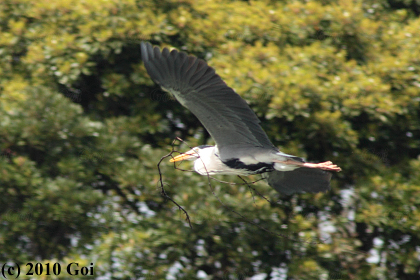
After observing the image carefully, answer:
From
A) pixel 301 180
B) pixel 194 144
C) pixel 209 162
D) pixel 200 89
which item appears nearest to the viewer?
pixel 200 89

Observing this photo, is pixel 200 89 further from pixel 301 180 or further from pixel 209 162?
pixel 301 180

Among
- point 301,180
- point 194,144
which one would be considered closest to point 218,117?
point 301,180

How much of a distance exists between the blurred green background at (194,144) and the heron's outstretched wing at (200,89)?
1.22 meters

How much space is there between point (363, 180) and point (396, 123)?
0.57 meters

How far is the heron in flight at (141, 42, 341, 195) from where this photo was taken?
3.31m

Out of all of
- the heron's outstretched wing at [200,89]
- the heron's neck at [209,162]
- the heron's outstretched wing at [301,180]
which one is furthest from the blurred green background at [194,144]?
the heron's outstretched wing at [200,89]

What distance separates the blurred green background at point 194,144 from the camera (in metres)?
4.67

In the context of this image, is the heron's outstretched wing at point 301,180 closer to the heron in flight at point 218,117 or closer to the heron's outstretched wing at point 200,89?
the heron in flight at point 218,117

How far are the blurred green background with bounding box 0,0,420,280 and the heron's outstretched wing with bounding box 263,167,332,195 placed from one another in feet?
1.86

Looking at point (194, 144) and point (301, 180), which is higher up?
point (301, 180)

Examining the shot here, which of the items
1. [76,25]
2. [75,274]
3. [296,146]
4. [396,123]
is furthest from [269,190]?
[76,25]

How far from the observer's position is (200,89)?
3326 millimetres

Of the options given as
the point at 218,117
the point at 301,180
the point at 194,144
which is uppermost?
the point at 218,117

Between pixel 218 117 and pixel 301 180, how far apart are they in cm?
95
